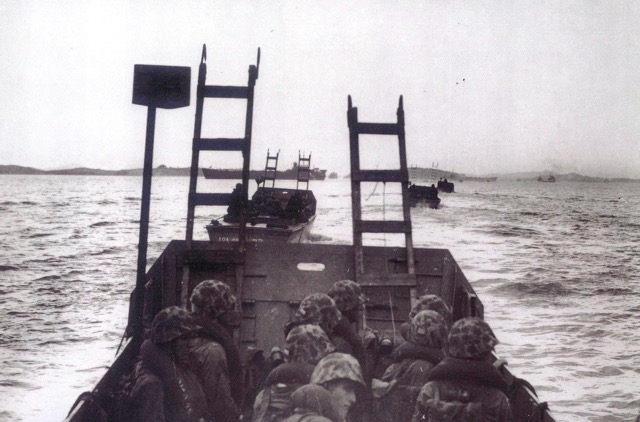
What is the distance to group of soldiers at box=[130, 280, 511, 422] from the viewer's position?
3.24 metres

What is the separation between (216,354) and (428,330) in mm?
1480

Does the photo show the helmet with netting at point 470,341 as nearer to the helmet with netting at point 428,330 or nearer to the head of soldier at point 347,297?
the helmet with netting at point 428,330

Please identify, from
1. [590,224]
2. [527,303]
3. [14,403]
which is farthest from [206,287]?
[590,224]

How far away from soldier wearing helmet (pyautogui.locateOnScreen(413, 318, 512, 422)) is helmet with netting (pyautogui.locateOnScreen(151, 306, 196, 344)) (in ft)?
5.23

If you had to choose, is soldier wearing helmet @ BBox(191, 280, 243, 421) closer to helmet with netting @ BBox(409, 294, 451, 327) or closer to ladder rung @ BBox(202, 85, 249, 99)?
helmet with netting @ BBox(409, 294, 451, 327)

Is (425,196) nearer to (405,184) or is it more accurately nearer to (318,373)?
(405,184)

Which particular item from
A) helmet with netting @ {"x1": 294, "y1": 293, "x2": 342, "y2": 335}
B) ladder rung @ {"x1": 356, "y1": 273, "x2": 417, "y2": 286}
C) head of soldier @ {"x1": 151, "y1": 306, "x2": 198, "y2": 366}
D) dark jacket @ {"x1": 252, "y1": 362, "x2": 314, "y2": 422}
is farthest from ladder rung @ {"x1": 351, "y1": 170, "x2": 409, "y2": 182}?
dark jacket @ {"x1": 252, "y1": 362, "x2": 314, "y2": 422}

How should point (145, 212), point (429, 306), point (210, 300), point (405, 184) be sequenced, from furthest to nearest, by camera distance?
point (405, 184)
point (145, 212)
point (429, 306)
point (210, 300)

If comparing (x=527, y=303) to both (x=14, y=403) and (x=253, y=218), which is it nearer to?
(x=253, y=218)

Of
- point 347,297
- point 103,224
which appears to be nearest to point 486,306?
point 347,297

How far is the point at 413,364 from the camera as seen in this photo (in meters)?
4.07

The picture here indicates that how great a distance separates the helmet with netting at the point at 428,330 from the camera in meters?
4.07

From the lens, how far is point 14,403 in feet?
37.2

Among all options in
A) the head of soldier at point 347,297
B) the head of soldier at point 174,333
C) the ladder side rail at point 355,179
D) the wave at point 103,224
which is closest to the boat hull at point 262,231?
the ladder side rail at point 355,179
